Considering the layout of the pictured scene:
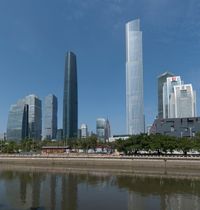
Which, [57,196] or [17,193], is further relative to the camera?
[17,193]

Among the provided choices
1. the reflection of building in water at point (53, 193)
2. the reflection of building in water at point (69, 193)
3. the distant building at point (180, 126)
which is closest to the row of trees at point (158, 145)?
the reflection of building in water at point (69, 193)

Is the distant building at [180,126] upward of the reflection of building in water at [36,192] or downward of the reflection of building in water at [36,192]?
upward

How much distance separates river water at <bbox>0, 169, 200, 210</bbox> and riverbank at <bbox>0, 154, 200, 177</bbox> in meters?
10.4

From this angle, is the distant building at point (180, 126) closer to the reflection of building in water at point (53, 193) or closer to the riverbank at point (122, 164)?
the riverbank at point (122, 164)

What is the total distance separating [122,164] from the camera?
76312 millimetres

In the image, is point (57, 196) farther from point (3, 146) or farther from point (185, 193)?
point (3, 146)

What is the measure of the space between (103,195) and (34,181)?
18.4m

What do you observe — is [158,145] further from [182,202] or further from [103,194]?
[182,202]

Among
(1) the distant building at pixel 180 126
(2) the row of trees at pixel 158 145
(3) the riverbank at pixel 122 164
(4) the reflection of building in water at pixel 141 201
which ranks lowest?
(4) the reflection of building in water at pixel 141 201

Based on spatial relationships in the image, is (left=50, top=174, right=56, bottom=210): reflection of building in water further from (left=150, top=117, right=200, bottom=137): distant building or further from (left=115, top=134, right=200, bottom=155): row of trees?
(left=150, top=117, right=200, bottom=137): distant building

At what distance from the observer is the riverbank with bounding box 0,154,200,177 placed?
6750cm

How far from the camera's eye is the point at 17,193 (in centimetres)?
4359

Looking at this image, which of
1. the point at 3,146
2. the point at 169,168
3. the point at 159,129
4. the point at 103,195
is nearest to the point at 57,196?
the point at 103,195

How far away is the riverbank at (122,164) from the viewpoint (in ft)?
221
